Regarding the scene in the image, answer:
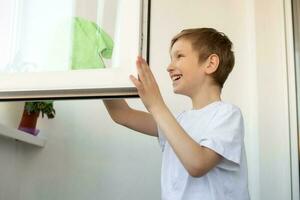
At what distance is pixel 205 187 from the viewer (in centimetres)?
87

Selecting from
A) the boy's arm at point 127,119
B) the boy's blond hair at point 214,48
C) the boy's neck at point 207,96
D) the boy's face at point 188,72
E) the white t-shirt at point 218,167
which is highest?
the boy's blond hair at point 214,48

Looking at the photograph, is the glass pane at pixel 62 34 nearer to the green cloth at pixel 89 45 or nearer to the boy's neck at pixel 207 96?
the green cloth at pixel 89 45

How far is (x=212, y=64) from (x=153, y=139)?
447mm

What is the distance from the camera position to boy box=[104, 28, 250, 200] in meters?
0.81

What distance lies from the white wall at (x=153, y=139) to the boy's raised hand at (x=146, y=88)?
523mm

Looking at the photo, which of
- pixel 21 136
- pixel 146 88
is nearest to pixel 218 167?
pixel 146 88

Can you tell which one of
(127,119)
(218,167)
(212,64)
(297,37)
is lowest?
(218,167)

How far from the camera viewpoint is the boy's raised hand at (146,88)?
0.83 metres

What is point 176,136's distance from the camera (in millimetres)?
804

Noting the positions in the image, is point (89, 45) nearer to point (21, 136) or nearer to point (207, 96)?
point (207, 96)

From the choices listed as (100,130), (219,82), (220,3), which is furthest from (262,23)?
(100,130)

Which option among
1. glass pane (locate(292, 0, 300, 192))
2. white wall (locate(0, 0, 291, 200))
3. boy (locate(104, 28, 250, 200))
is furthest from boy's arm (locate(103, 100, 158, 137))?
glass pane (locate(292, 0, 300, 192))

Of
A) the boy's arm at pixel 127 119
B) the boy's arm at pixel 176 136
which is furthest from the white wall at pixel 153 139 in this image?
the boy's arm at pixel 176 136

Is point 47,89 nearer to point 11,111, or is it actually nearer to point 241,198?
point 241,198
